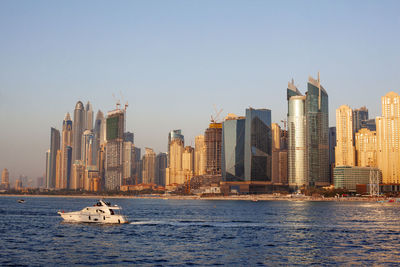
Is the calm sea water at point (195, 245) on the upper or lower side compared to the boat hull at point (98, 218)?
lower

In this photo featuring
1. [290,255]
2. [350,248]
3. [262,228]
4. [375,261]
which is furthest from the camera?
[262,228]

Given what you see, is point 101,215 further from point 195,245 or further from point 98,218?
point 195,245

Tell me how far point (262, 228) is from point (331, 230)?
14608 millimetres

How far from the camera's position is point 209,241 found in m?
84.9

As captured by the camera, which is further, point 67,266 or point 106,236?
point 106,236

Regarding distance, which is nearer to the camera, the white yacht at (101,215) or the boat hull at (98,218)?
the white yacht at (101,215)

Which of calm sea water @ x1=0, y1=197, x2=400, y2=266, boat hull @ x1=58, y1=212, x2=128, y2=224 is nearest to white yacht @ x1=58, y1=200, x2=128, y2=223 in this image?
boat hull @ x1=58, y1=212, x2=128, y2=224

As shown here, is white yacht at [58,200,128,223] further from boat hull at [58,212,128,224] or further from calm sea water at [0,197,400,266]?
calm sea water at [0,197,400,266]

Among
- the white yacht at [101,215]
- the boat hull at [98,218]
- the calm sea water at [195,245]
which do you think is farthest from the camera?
the boat hull at [98,218]

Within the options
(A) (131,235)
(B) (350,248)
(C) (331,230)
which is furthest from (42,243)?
(C) (331,230)

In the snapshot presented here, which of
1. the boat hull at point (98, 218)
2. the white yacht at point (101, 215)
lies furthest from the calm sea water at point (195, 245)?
the white yacht at point (101, 215)

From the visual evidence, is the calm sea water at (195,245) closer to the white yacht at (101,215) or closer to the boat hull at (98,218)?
the boat hull at (98,218)

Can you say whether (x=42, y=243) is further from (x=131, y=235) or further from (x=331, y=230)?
(x=331, y=230)

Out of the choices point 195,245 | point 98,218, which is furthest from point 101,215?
point 195,245
